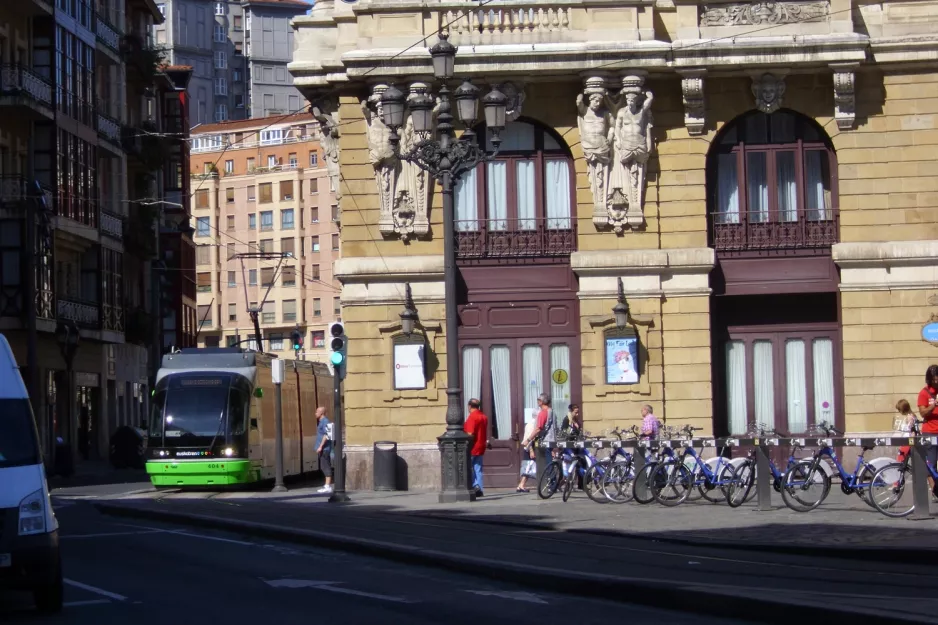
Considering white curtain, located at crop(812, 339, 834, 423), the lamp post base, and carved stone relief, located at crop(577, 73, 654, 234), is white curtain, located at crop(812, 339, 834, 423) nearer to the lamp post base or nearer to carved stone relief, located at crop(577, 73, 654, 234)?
carved stone relief, located at crop(577, 73, 654, 234)

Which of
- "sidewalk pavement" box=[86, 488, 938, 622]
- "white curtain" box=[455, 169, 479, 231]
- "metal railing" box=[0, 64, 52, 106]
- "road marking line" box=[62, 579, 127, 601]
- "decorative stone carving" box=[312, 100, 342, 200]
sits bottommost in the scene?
"road marking line" box=[62, 579, 127, 601]

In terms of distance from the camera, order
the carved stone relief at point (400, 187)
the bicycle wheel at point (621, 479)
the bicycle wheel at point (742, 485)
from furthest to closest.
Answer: the carved stone relief at point (400, 187) → the bicycle wheel at point (621, 479) → the bicycle wheel at point (742, 485)

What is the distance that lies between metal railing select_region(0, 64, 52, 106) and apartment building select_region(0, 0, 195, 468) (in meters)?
0.04

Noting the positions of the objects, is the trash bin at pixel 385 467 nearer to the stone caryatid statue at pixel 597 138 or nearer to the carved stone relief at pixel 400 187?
the carved stone relief at pixel 400 187

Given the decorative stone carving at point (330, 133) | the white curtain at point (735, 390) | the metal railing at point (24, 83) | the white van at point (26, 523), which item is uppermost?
the metal railing at point (24, 83)

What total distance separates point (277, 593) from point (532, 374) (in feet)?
56.6

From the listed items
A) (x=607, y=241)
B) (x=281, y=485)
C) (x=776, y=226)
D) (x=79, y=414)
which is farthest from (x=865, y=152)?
(x=79, y=414)

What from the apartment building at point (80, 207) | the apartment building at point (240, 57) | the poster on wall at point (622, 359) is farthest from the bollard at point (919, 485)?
the apartment building at point (240, 57)

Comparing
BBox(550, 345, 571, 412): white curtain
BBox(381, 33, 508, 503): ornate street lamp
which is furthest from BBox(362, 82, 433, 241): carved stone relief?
BBox(381, 33, 508, 503): ornate street lamp

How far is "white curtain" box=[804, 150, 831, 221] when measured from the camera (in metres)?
31.2

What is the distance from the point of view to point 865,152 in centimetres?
3042

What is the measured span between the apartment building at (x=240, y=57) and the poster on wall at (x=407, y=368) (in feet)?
337

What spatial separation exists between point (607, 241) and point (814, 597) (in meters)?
19.4

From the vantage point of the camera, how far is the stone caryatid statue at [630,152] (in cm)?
3033
